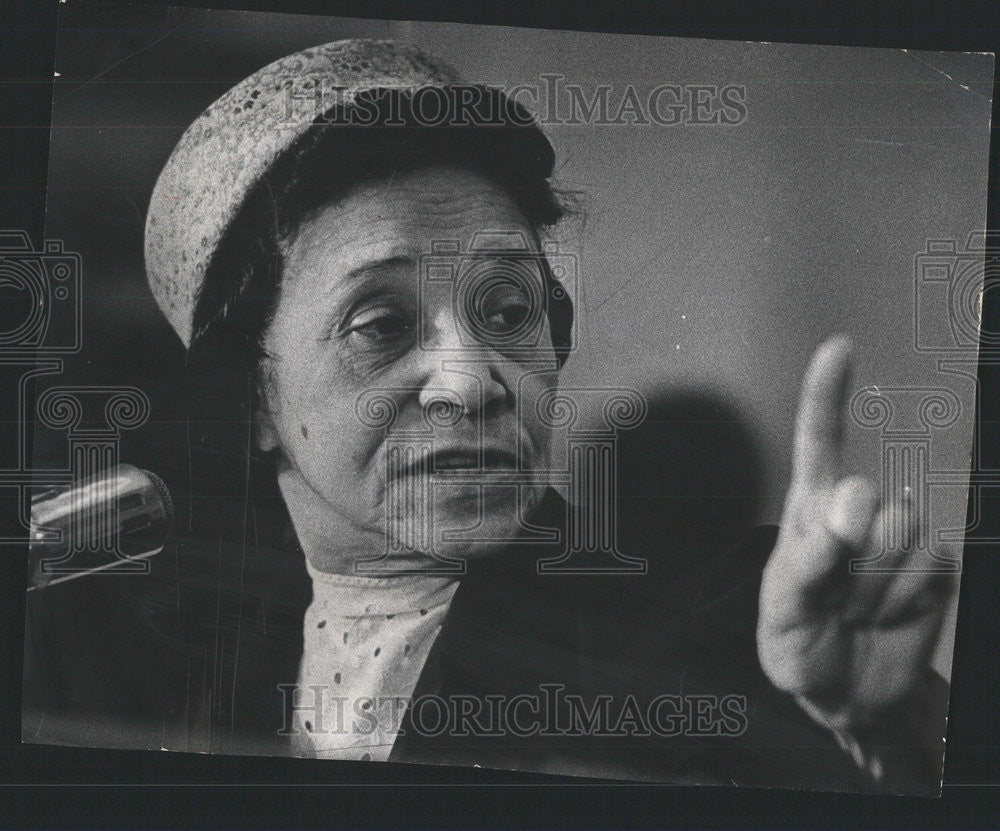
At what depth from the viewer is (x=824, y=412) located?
6.32ft

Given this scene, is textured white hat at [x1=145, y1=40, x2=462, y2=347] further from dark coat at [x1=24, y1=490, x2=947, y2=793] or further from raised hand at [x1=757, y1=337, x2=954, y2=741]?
raised hand at [x1=757, y1=337, x2=954, y2=741]

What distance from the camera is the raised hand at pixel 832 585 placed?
192 centimetres

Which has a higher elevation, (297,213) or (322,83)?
(322,83)

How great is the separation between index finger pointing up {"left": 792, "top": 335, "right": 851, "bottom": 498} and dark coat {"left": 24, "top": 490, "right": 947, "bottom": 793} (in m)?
0.17

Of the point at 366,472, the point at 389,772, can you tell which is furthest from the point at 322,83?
the point at 389,772

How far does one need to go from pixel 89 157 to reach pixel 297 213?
44 centimetres

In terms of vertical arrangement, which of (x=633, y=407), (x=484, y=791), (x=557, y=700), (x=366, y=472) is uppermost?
(x=633, y=407)

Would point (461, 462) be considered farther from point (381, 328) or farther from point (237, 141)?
point (237, 141)

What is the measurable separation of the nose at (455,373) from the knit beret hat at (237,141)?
0.44m

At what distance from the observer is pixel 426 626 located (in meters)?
1.91

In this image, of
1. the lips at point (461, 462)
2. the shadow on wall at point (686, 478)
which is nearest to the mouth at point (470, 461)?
the lips at point (461, 462)

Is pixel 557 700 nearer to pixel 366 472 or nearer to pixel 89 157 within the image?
pixel 366 472

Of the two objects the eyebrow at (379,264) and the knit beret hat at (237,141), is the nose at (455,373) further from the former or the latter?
the knit beret hat at (237,141)

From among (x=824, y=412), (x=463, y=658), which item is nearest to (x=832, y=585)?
(x=824, y=412)
